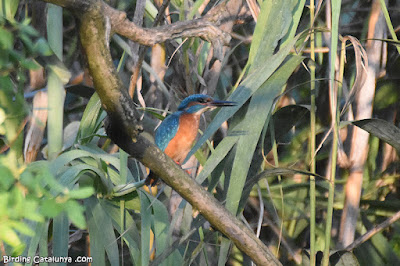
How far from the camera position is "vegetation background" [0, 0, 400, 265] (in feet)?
3.41

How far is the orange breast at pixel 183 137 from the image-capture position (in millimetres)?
2131

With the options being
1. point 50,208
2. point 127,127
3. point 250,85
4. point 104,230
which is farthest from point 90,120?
point 50,208

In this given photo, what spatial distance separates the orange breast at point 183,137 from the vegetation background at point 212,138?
0.28 ft

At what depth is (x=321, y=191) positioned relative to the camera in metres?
2.57

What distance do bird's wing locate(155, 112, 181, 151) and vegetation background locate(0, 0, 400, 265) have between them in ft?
0.35

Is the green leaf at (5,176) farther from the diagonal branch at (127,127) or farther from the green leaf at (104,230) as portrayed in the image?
the green leaf at (104,230)

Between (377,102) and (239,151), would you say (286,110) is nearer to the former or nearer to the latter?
(239,151)

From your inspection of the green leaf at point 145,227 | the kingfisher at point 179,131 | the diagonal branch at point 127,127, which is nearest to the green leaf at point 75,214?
the diagonal branch at point 127,127

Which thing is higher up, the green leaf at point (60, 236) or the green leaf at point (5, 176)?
the green leaf at point (5, 176)

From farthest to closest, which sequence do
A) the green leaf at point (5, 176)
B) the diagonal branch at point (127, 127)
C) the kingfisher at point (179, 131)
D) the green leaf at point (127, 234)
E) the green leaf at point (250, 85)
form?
1. the kingfisher at point (179, 131)
2. the green leaf at point (127, 234)
3. the green leaf at point (250, 85)
4. the diagonal branch at point (127, 127)
5. the green leaf at point (5, 176)

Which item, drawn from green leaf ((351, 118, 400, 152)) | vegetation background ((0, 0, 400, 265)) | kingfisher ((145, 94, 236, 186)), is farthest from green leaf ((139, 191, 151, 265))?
green leaf ((351, 118, 400, 152))

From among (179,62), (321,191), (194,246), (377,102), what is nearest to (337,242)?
(321,191)

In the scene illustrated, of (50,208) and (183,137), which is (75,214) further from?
(183,137)

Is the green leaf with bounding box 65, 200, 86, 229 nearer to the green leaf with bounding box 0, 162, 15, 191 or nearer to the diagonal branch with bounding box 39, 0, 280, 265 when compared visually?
the green leaf with bounding box 0, 162, 15, 191
